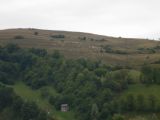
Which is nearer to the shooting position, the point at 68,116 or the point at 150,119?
the point at 150,119

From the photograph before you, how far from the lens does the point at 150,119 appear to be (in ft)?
544

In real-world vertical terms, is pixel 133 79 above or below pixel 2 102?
above

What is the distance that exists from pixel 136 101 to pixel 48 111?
36556mm

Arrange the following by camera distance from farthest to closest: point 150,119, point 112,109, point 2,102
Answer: point 2,102
point 112,109
point 150,119

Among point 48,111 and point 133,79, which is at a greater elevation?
point 133,79

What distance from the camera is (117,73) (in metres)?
199

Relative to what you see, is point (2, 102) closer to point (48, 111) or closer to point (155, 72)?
point (48, 111)

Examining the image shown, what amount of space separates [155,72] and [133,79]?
31.9ft

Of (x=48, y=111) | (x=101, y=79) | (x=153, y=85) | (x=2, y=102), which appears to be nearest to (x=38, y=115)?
(x=48, y=111)

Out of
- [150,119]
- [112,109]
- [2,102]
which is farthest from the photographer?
[2,102]

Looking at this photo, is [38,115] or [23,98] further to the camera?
[23,98]

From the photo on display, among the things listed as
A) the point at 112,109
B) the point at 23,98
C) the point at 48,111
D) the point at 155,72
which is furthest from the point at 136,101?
the point at 23,98

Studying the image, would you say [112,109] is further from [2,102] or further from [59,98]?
[2,102]

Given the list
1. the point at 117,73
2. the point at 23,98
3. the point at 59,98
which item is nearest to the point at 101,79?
the point at 117,73
